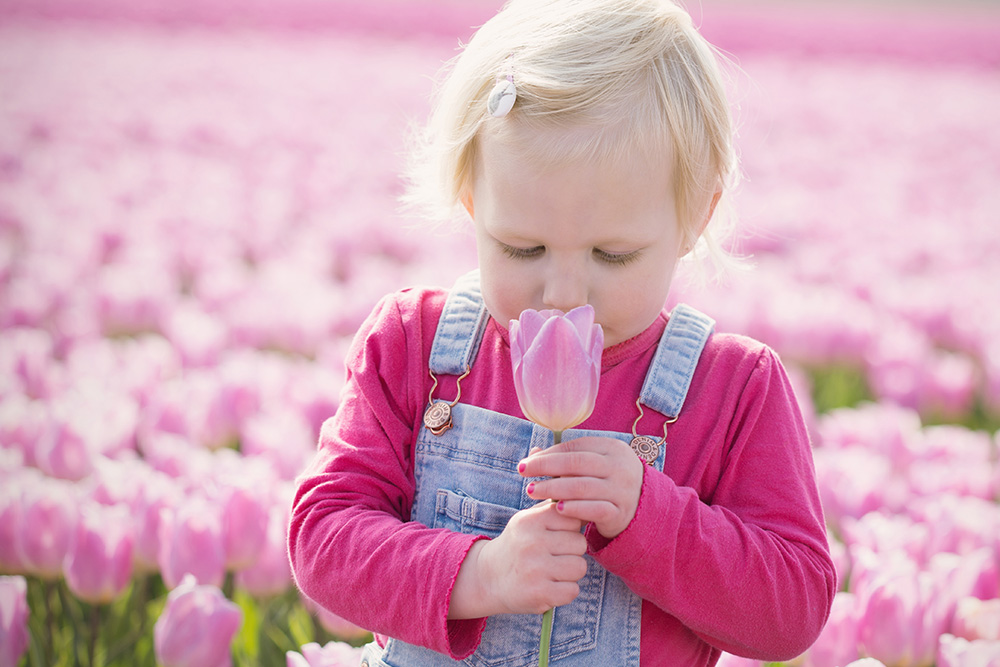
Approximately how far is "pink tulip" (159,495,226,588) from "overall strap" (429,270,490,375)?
0.52 metres

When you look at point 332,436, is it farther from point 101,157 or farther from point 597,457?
point 101,157

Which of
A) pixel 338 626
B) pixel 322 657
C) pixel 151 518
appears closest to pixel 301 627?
pixel 338 626

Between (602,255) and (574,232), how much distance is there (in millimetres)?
61

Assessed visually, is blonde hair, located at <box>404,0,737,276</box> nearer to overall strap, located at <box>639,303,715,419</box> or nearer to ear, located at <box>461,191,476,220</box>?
ear, located at <box>461,191,476,220</box>

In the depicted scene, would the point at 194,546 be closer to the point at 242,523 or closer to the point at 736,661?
the point at 242,523

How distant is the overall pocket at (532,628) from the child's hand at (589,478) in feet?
0.68

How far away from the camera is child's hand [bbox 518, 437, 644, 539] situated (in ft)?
3.31

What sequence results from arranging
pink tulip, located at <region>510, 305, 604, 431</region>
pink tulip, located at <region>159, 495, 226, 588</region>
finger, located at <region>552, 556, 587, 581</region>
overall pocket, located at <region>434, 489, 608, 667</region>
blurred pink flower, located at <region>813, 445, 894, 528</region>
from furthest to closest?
1. blurred pink flower, located at <region>813, 445, 894, 528</region>
2. pink tulip, located at <region>159, 495, 226, 588</region>
3. overall pocket, located at <region>434, 489, 608, 667</region>
4. finger, located at <region>552, 556, 587, 581</region>
5. pink tulip, located at <region>510, 305, 604, 431</region>

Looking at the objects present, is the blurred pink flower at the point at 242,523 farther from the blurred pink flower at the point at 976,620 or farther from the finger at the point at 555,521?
the blurred pink flower at the point at 976,620

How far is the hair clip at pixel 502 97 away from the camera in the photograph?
114cm

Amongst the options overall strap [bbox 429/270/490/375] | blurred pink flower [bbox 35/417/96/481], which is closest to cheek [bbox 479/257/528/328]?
overall strap [bbox 429/270/490/375]

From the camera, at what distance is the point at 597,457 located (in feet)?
3.38

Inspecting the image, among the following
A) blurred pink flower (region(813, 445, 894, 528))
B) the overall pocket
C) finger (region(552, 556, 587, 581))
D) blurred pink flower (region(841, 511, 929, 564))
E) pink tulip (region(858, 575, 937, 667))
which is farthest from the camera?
blurred pink flower (region(813, 445, 894, 528))

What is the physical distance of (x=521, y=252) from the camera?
3.90 ft
